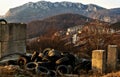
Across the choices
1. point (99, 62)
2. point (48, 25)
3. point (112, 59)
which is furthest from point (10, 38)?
point (48, 25)

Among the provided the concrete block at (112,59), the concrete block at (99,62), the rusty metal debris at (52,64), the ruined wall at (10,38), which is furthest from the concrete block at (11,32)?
the concrete block at (112,59)

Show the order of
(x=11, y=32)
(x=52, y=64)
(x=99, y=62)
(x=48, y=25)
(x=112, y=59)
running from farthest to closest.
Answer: (x=48, y=25) < (x=11, y=32) < (x=112, y=59) < (x=52, y=64) < (x=99, y=62)

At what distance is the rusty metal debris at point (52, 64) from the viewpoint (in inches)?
489

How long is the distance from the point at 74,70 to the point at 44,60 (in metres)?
1.23

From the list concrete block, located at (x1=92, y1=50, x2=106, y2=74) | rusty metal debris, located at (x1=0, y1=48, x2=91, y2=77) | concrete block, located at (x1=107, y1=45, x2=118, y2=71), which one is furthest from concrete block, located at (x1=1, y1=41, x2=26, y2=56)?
concrete block, located at (x1=107, y1=45, x2=118, y2=71)

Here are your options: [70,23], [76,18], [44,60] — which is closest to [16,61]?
[44,60]

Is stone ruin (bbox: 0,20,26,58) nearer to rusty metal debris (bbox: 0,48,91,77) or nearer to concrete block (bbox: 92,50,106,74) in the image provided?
rusty metal debris (bbox: 0,48,91,77)

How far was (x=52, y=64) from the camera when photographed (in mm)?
13164

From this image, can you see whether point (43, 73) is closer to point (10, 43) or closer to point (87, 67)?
point (87, 67)

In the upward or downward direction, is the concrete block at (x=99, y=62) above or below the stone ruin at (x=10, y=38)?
below

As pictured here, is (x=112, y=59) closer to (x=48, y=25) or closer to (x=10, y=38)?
(x=10, y=38)

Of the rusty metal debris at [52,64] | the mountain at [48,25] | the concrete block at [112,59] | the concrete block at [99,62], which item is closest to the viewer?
the rusty metal debris at [52,64]

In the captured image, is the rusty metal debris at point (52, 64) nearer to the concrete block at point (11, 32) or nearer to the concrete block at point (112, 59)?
the concrete block at point (112, 59)

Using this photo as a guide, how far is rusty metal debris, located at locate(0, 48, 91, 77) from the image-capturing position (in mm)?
12422
